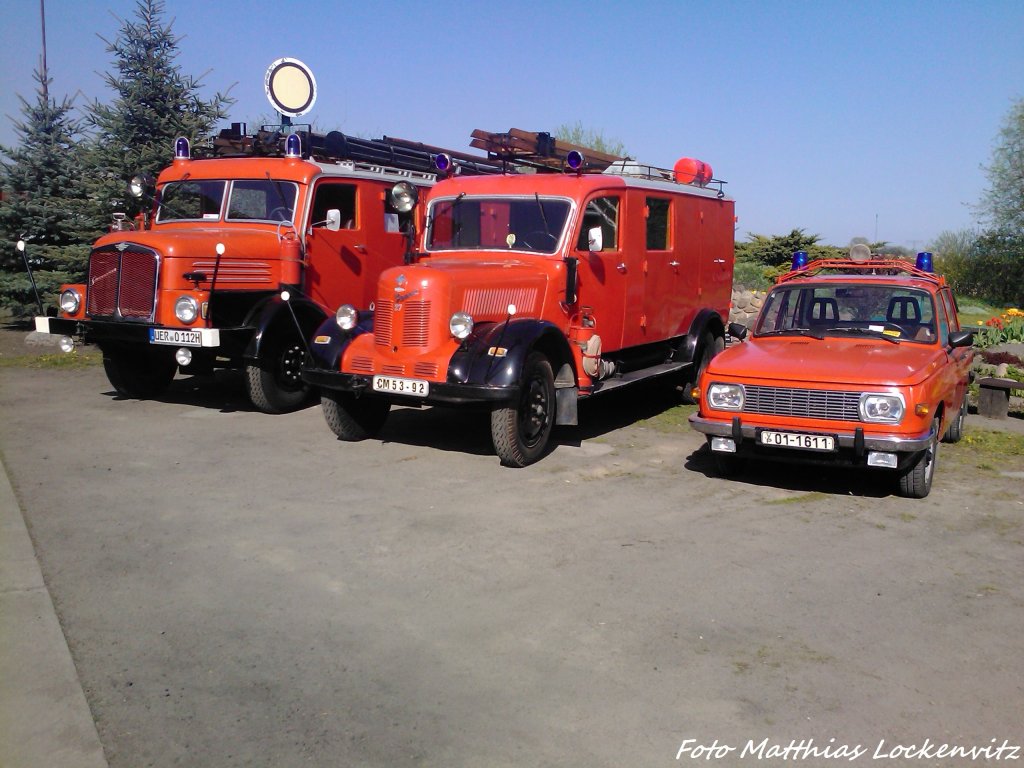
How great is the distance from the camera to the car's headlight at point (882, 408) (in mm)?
6566

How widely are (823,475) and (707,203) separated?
15.7 feet

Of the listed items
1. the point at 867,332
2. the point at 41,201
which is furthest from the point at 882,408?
the point at 41,201

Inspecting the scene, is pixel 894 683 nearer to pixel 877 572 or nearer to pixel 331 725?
pixel 877 572

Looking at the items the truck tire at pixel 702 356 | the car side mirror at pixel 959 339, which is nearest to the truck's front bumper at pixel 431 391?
the car side mirror at pixel 959 339

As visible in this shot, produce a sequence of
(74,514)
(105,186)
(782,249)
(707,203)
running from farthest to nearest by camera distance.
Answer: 1. (782,249)
2. (105,186)
3. (707,203)
4. (74,514)

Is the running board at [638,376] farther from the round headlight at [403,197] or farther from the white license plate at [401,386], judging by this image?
the round headlight at [403,197]

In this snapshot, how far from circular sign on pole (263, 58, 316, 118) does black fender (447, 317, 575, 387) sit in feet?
18.2

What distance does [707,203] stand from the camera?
37.8 feet

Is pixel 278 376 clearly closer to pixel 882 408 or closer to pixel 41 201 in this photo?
pixel 882 408

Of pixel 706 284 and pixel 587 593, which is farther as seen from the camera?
pixel 706 284

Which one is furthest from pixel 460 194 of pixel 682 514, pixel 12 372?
pixel 12 372

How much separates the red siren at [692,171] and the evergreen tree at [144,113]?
27.7ft

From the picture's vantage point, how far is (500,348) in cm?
762

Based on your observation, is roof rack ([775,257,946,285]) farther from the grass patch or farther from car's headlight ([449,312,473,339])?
the grass patch
